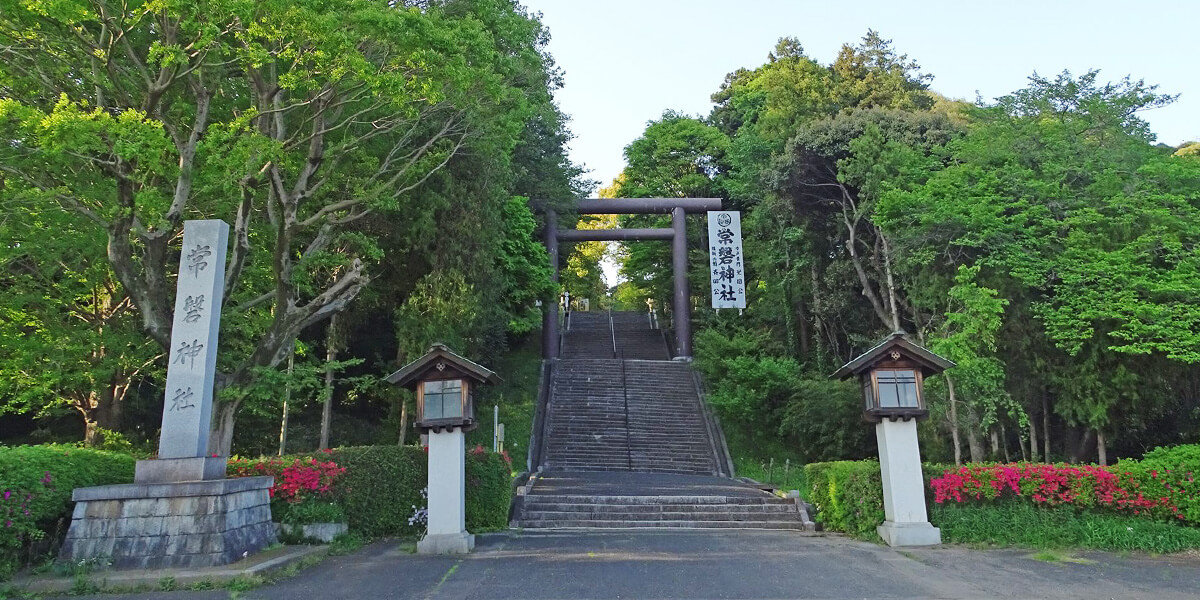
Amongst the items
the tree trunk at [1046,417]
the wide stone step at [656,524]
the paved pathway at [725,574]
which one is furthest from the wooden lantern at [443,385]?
the tree trunk at [1046,417]

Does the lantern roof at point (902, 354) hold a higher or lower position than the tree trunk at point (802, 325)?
lower

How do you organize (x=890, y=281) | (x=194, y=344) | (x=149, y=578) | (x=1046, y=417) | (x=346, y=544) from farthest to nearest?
(x=890, y=281), (x=1046, y=417), (x=346, y=544), (x=194, y=344), (x=149, y=578)

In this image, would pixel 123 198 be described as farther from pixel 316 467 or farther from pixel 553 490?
pixel 553 490

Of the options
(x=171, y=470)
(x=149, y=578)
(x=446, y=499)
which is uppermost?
(x=171, y=470)

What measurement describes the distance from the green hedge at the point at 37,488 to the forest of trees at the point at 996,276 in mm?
12847

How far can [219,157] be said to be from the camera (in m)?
8.33

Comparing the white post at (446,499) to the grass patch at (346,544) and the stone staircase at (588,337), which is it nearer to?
the grass patch at (346,544)

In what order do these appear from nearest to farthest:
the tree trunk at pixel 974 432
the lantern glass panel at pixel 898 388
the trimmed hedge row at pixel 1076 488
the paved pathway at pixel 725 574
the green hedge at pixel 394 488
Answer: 1. the paved pathway at pixel 725 574
2. the trimmed hedge row at pixel 1076 488
3. the lantern glass panel at pixel 898 388
4. the green hedge at pixel 394 488
5. the tree trunk at pixel 974 432

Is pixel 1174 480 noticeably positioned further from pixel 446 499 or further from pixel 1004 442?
pixel 446 499

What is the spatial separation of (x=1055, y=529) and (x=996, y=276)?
19.6 ft

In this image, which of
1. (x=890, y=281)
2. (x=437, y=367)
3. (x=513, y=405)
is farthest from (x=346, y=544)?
(x=890, y=281)

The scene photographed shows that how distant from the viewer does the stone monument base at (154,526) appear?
655 cm

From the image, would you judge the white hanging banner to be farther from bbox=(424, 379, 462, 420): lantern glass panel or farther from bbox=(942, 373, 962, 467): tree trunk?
bbox=(424, 379, 462, 420): lantern glass panel

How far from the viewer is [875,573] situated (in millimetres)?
6309
